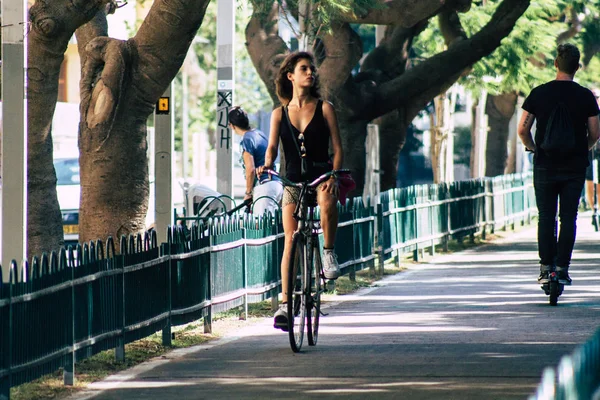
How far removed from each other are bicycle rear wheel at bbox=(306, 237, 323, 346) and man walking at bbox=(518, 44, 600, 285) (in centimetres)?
299

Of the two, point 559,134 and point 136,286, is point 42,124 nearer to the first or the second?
point 136,286

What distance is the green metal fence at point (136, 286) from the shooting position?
7270mm

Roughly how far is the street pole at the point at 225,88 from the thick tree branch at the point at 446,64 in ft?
12.5

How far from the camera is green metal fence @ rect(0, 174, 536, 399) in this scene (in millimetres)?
7270

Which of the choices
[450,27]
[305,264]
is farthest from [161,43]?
[450,27]

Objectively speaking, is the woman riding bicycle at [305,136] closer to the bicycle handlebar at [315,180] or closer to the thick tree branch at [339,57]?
the bicycle handlebar at [315,180]

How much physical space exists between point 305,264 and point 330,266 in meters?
0.37

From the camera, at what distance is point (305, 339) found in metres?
9.88

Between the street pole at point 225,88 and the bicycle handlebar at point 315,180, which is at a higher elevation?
the street pole at point 225,88

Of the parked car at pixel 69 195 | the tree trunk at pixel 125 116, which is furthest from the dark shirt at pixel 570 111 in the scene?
the parked car at pixel 69 195

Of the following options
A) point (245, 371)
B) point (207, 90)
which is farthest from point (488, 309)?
point (207, 90)

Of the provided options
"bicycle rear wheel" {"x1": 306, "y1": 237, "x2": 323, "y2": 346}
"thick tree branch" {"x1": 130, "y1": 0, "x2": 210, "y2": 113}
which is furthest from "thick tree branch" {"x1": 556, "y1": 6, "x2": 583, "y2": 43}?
"bicycle rear wheel" {"x1": 306, "y1": 237, "x2": 323, "y2": 346}

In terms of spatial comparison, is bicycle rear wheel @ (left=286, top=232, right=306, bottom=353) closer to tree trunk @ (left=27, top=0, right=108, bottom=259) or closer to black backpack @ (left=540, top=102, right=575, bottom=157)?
tree trunk @ (left=27, top=0, right=108, bottom=259)

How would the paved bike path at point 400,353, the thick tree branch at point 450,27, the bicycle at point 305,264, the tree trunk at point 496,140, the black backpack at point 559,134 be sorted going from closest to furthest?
the paved bike path at point 400,353
the bicycle at point 305,264
the black backpack at point 559,134
the thick tree branch at point 450,27
the tree trunk at point 496,140
